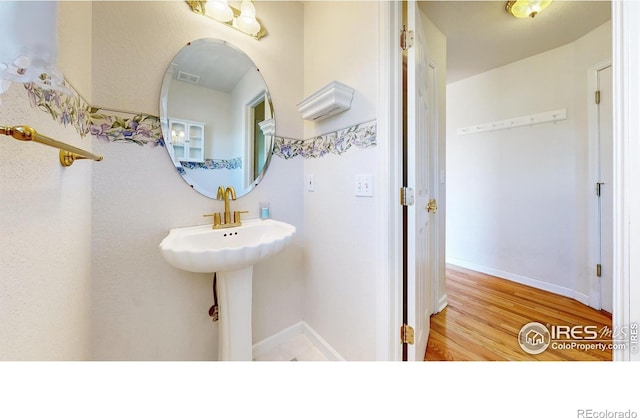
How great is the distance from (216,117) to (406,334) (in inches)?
59.8

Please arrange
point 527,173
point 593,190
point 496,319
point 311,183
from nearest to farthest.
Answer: point 311,183
point 496,319
point 593,190
point 527,173

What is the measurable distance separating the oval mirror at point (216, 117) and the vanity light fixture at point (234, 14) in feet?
0.41

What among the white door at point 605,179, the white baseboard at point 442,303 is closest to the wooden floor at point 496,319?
the white baseboard at point 442,303

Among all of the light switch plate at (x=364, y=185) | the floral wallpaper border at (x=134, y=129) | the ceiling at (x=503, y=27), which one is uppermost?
the ceiling at (x=503, y=27)

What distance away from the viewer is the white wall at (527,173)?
1911 mm

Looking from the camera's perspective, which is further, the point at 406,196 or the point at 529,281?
the point at 529,281

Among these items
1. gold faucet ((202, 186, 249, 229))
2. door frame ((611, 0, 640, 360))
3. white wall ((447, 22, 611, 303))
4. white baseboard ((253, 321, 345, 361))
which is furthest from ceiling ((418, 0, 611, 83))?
white baseboard ((253, 321, 345, 361))

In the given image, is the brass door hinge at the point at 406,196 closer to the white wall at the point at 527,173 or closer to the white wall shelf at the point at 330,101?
the white wall shelf at the point at 330,101

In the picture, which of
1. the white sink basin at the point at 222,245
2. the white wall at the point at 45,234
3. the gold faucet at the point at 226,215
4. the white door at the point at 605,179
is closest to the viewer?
the white wall at the point at 45,234

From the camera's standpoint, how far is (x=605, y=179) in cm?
172

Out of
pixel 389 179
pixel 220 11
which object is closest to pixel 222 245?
pixel 389 179

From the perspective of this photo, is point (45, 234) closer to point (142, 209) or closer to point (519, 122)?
point (142, 209)
